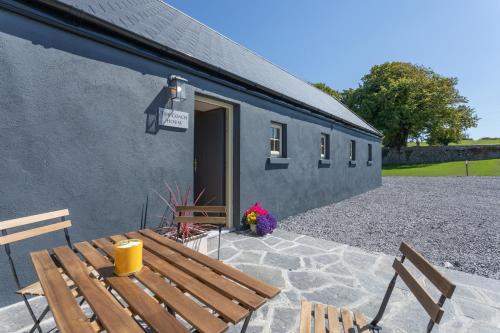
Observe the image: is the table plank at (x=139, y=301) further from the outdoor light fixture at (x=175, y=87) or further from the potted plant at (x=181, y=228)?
the outdoor light fixture at (x=175, y=87)

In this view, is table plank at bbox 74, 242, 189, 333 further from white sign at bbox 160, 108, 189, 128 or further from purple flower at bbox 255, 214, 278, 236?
purple flower at bbox 255, 214, 278, 236

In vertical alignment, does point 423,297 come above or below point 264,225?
above

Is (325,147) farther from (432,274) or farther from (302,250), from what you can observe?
(432,274)

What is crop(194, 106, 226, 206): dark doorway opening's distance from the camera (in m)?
5.61

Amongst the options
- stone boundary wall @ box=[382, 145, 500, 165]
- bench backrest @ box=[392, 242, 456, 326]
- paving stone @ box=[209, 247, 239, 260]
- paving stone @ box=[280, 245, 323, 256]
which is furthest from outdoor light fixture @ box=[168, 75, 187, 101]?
stone boundary wall @ box=[382, 145, 500, 165]

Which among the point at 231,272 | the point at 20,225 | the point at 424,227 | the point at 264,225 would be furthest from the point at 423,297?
the point at 424,227

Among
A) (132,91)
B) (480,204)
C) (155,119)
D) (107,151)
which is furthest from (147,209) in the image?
(480,204)

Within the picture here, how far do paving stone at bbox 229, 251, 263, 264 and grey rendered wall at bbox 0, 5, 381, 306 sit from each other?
1.44 metres

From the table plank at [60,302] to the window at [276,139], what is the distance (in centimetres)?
557

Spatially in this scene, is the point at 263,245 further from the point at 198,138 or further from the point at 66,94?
the point at 66,94

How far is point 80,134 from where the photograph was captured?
3193 mm

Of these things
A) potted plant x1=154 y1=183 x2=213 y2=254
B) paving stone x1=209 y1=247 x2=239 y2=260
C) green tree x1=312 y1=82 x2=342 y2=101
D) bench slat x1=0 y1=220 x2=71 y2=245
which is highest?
green tree x1=312 y1=82 x2=342 y2=101

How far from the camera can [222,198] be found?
5.64 meters

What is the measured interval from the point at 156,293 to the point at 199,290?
228mm
